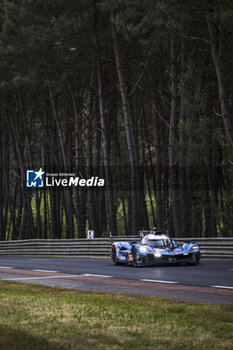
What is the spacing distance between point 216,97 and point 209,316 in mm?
25909

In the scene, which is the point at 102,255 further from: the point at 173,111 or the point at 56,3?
the point at 56,3

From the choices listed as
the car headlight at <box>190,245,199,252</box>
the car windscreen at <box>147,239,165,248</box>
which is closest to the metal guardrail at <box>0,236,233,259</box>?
the car headlight at <box>190,245,199,252</box>

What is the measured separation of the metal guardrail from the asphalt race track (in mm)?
4115

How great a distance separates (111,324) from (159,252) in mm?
13168

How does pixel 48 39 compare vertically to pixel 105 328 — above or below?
above

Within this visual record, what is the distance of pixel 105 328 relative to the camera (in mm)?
7688

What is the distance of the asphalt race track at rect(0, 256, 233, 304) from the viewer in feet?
41.2

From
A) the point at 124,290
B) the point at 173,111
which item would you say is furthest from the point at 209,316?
the point at 173,111

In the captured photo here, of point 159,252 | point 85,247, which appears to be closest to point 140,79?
point 85,247

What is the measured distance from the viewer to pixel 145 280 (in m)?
15.9

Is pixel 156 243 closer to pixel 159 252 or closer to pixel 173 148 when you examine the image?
pixel 159 252

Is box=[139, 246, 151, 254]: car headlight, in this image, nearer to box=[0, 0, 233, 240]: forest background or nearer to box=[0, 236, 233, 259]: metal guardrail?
box=[0, 236, 233, 259]: metal guardrail

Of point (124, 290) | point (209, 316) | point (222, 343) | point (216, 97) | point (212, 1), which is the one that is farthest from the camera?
point (216, 97)

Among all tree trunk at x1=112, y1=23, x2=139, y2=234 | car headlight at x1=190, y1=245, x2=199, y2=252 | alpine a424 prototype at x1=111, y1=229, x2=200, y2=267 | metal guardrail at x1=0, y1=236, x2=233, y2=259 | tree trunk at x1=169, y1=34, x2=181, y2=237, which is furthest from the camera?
tree trunk at x1=112, y1=23, x2=139, y2=234
